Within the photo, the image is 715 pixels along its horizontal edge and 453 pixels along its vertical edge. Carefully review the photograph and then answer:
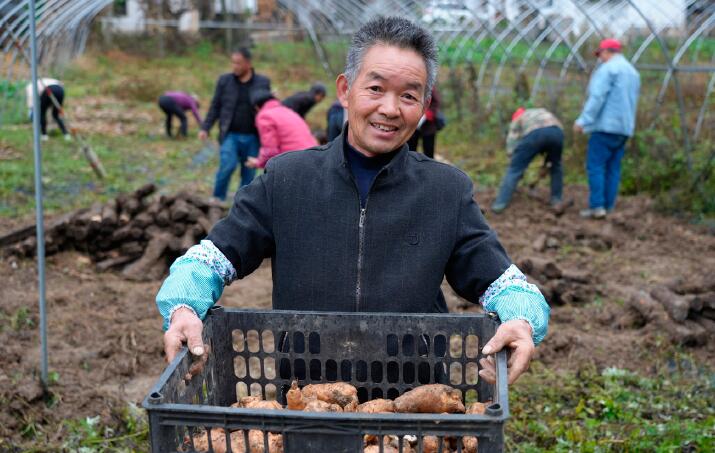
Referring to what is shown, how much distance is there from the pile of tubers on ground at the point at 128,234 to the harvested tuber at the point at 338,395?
5352 millimetres

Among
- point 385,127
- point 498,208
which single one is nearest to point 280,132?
point 498,208

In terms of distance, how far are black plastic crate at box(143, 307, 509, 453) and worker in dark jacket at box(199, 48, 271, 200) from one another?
271 inches

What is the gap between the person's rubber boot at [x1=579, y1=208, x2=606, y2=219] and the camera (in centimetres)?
922

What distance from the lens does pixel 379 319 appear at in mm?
2012

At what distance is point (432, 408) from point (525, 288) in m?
0.38

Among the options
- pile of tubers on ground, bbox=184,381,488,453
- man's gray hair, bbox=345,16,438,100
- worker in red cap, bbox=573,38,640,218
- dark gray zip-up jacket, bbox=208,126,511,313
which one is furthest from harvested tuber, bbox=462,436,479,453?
worker in red cap, bbox=573,38,640,218

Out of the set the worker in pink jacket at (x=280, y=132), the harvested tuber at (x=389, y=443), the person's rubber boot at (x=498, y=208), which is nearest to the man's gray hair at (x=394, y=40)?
the harvested tuber at (x=389, y=443)

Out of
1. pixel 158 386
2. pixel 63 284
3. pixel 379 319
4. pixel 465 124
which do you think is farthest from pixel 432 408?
pixel 465 124

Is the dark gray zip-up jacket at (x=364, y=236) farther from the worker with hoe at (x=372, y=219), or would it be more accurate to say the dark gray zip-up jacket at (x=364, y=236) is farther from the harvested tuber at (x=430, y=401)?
the harvested tuber at (x=430, y=401)

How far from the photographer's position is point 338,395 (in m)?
1.92

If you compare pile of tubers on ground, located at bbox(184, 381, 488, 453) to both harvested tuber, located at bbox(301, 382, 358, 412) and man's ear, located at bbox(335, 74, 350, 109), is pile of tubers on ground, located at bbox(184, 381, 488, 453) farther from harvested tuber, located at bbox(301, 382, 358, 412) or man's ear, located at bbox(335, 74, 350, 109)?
man's ear, located at bbox(335, 74, 350, 109)

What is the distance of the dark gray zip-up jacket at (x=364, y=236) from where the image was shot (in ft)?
6.97

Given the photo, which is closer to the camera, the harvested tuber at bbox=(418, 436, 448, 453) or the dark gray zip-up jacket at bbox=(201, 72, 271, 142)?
the harvested tuber at bbox=(418, 436, 448, 453)

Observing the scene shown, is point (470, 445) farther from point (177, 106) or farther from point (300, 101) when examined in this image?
point (177, 106)
